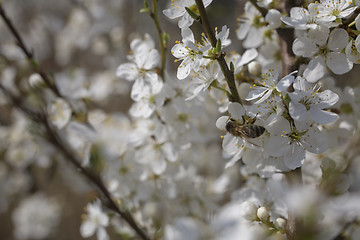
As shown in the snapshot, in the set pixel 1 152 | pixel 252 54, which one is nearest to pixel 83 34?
pixel 1 152

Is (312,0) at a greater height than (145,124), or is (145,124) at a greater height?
(312,0)

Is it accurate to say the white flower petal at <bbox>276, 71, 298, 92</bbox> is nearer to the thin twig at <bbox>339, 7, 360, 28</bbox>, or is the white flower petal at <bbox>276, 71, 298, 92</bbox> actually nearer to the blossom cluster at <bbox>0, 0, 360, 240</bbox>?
the blossom cluster at <bbox>0, 0, 360, 240</bbox>

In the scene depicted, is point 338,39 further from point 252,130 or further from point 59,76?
point 59,76

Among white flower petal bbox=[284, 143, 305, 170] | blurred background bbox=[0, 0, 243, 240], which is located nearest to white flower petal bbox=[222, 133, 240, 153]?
white flower petal bbox=[284, 143, 305, 170]

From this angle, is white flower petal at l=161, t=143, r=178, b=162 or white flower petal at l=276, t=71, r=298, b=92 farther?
white flower petal at l=161, t=143, r=178, b=162

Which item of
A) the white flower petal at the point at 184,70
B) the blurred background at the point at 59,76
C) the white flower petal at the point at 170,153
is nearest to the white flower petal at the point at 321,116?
the white flower petal at the point at 184,70

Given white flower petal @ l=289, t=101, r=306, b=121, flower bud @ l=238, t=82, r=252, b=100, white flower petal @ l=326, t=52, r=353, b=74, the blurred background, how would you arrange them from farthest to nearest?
the blurred background
flower bud @ l=238, t=82, r=252, b=100
white flower petal @ l=326, t=52, r=353, b=74
white flower petal @ l=289, t=101, r=306, b=121

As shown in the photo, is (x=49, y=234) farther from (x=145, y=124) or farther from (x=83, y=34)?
(x=145, y=124)

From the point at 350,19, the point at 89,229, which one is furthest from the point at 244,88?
→ the point at 89,229

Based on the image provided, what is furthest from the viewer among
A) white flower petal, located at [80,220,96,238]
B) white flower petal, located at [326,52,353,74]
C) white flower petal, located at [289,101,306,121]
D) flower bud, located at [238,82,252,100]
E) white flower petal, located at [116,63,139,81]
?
white flower petal, located at [80,220,96,238]
